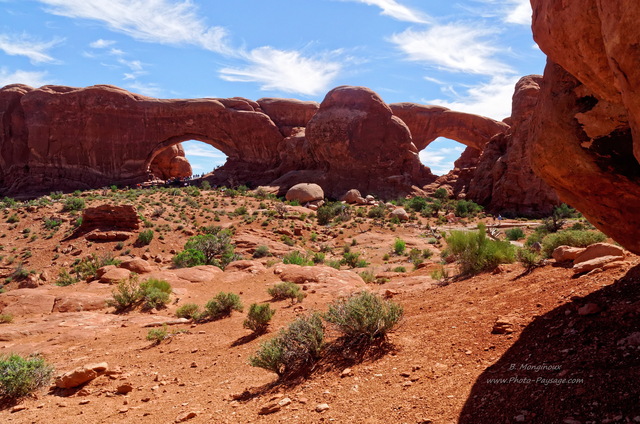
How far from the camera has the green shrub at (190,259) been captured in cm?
1542

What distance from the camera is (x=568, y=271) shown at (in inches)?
230

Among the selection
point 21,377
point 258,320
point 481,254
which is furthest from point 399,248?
point 21,377

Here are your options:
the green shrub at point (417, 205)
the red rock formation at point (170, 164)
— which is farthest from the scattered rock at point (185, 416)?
the red rock formation at point (170, 164)

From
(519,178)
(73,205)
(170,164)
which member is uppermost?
(170,164)

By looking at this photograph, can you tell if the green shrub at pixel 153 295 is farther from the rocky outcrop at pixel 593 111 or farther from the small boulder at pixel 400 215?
the small boulder at pixel 400 215

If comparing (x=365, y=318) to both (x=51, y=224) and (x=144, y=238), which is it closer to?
(x=144, y=238)

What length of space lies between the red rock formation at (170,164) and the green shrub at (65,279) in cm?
3059

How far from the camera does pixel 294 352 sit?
4.96 metres

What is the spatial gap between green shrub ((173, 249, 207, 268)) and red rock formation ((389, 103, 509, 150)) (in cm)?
3425

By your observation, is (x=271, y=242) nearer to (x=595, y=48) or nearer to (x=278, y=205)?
(x=278, y=205)

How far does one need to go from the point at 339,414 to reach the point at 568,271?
3.99 m

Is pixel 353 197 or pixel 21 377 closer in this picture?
pixel 21 377

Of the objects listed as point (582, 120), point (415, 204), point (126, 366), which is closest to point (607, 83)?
point (582, 120)

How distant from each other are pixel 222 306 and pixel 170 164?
134 ft
